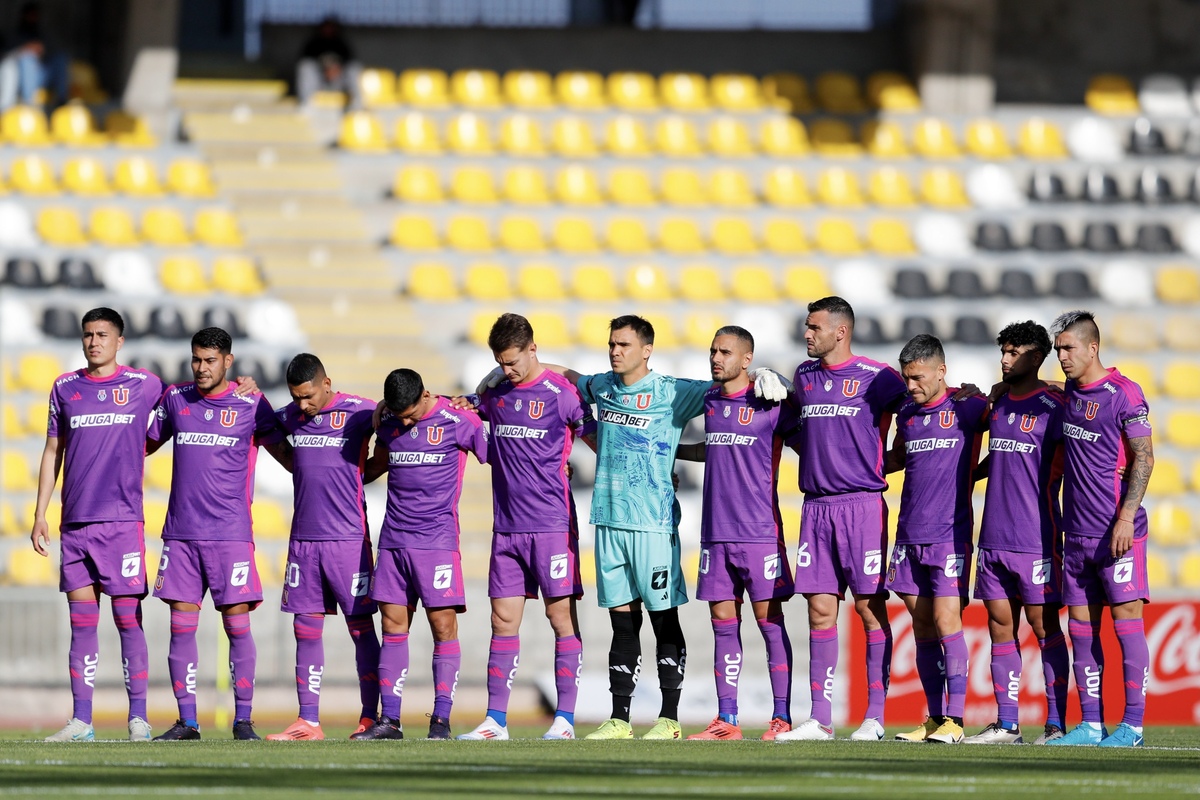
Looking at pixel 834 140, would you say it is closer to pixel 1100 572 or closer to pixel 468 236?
pixel 468 236

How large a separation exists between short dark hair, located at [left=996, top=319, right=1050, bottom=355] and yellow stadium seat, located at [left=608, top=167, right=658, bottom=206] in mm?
10463

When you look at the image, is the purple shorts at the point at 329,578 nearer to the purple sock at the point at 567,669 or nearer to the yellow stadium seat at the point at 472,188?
the purple sock at the point at 567,669

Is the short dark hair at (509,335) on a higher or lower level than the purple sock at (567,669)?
higher

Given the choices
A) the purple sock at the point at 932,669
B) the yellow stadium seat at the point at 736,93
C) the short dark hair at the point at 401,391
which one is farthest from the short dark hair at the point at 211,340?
the yellow stadium seat at the point at 736,93

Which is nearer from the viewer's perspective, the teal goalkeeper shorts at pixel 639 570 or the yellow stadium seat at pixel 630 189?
the teal goalkeeper shorts at pixel 639 570

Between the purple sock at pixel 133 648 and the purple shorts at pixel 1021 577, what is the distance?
4529 mm

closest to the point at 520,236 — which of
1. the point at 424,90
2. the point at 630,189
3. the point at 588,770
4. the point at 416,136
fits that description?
the point at 630,189

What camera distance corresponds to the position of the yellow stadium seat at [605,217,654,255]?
64.3ft

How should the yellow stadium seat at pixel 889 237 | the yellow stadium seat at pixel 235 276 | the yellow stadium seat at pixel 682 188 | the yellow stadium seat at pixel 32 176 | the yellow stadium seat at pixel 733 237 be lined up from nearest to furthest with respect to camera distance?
the yellow stadium seat at pixel 235 276, the yellow stadium seat at pixel 32 176, the yellow stadium seat at pixel 733 237, the yellow stadium seat at pixel 889 237, the yellow stadium seat at pixel 682 188

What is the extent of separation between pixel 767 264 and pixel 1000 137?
3574mm

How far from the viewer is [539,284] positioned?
18953 millimetres

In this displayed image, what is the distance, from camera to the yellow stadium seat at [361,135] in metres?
20.4

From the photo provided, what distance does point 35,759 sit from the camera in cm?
834

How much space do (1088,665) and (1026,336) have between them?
5.89ft
